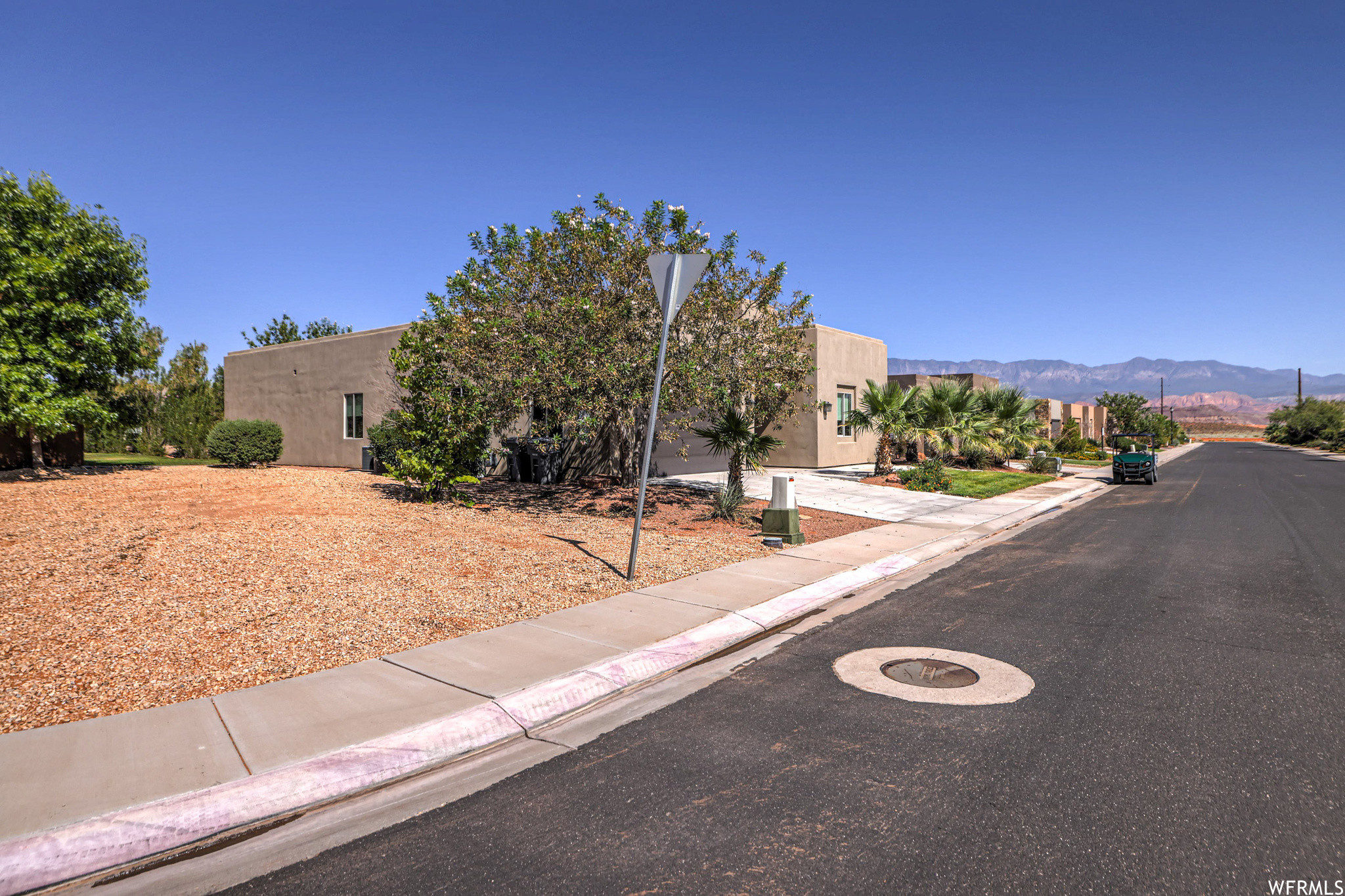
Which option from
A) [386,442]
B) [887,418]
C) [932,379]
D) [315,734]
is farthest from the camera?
[932,379]

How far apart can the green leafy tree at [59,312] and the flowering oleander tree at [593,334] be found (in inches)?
282

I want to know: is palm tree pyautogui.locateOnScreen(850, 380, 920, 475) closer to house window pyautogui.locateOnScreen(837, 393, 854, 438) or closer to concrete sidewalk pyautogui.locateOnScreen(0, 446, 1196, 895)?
house window pyautogui.locateOnScreen(837, 393, 854, 438)

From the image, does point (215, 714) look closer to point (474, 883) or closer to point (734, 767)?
point (474, 883)

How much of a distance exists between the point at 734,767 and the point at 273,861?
2226 millimetres

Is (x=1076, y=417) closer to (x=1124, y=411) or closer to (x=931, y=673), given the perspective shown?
(x=1124, y=411)

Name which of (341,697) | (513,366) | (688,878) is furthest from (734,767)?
(513,366)

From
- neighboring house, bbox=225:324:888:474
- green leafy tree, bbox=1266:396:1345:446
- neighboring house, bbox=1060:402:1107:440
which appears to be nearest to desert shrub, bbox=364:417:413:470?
neighboring house, bbox=225:324:888:474

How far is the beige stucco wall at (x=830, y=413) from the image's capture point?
24.5 meters

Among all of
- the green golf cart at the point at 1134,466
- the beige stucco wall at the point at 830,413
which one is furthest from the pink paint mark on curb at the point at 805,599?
the green golf cart at the point at 1134,466

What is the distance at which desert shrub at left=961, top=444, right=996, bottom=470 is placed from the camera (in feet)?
84.9

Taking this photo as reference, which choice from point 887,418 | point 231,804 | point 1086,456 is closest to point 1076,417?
point 1086,456

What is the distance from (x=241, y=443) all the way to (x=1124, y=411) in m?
65.4

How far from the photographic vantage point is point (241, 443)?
1953cm

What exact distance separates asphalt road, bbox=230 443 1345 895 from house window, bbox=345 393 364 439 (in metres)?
19.4
